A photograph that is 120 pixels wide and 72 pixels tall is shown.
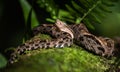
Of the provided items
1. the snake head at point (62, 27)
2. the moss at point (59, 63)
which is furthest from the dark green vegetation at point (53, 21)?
the snake head at point (62, 27)

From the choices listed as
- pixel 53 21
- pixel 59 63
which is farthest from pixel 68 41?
pixel 59 63

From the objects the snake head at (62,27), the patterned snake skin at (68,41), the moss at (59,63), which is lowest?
the moss at (59,63)

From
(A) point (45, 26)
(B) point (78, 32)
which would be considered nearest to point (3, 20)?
(A) point (45, 26)

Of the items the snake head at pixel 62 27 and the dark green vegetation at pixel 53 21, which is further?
the snake head at pixel 62 27

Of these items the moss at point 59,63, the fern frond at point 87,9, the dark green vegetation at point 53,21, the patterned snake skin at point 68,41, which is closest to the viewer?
the moss at point 59,63

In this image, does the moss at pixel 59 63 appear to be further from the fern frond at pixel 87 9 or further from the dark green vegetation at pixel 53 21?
the fern frond at pixel 87 9

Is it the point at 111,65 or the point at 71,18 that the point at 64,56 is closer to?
the point at 111,65

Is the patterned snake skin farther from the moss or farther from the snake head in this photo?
the moss
